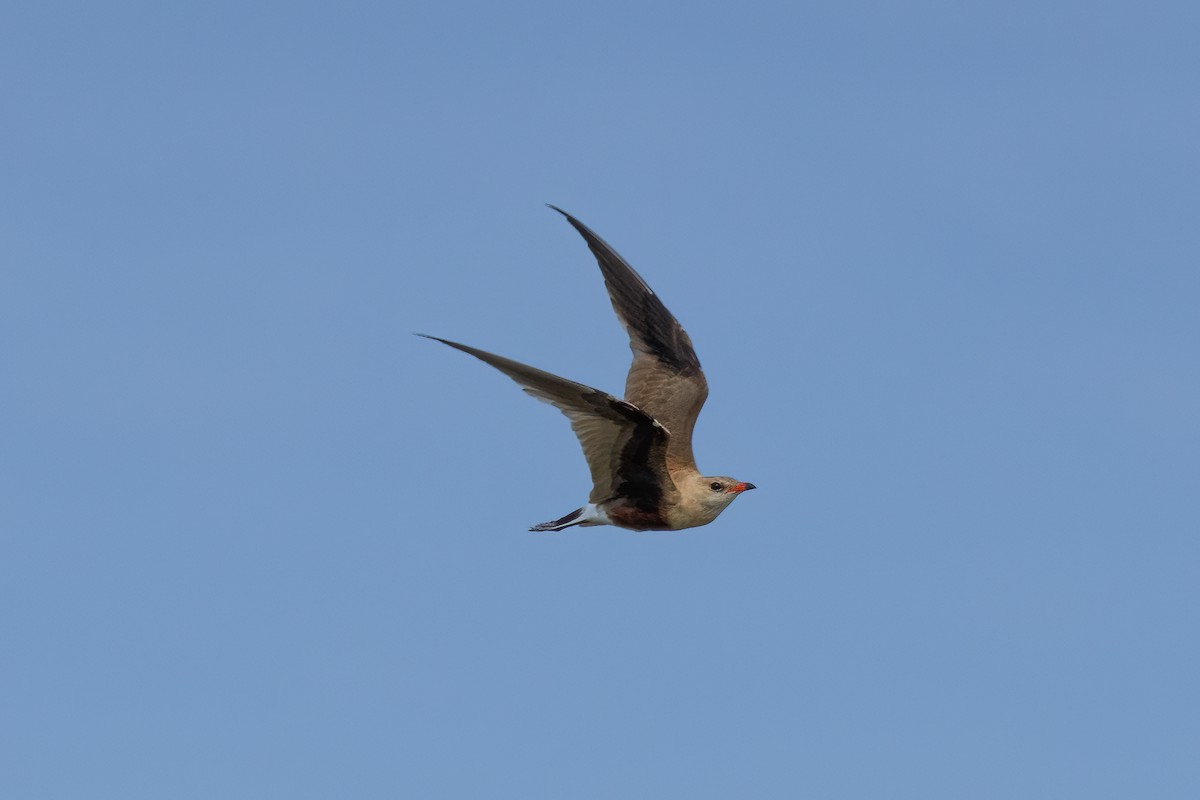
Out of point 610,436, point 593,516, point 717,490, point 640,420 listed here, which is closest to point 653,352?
point 717,490

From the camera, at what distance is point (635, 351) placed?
20.3 metres

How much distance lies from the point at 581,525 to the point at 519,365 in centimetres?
417

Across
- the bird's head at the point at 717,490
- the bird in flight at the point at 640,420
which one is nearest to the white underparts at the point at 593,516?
the bird in flight at the point at 640,420

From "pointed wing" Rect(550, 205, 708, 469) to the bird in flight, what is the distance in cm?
1

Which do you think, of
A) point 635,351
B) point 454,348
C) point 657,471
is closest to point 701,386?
point 635,351

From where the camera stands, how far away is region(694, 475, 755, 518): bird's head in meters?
18.2

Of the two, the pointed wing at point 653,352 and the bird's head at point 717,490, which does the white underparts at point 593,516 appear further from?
the pointed wing at point 653,352

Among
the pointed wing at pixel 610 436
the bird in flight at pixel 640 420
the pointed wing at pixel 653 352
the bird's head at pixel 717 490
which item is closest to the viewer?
the pointed wing at pixel 610 436

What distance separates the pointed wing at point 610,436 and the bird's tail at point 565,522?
337 millimetres

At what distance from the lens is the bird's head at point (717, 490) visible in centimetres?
1817

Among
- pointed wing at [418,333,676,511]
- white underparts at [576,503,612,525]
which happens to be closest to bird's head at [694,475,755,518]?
pointed wing at [418,333,676,511]

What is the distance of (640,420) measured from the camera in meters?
16.3

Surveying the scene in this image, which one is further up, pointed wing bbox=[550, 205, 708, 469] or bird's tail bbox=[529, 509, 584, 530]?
pointed wing bbox=[550, 205, 708, 469]

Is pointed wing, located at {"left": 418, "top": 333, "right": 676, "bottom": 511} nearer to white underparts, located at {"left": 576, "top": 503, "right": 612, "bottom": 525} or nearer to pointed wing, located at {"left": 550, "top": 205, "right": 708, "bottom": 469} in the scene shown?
white underparts, located at {"left": 576, "top": 503, "right": 612, "bottom": 525}
